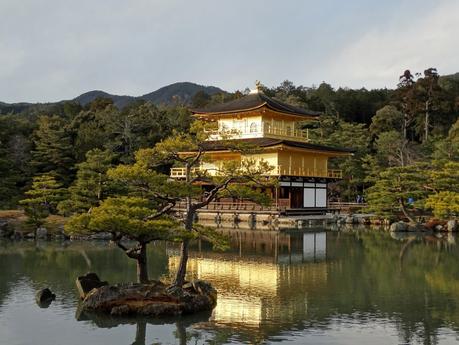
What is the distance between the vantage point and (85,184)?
26.5 metres

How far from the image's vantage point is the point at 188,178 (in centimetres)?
1215

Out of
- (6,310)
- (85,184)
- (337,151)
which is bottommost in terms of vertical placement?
(6,310)

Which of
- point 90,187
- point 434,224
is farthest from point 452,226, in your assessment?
point 90,187

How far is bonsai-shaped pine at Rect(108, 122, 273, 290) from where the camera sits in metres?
11.4

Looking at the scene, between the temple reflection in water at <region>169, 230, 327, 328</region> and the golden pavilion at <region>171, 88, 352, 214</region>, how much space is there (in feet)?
28.7

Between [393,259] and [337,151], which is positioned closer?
[393,259]

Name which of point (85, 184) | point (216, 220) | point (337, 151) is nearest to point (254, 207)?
point (216, 220)

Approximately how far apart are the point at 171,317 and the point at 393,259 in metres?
10.5

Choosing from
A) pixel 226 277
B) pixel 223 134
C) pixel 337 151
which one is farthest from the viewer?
pixel 337 151

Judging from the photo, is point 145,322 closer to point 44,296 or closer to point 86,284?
point 86,284

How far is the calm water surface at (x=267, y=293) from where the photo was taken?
9.77 m

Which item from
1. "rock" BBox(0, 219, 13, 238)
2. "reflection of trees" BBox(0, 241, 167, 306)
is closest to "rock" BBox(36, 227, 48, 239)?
"rock" BBox(0, 219, 13, 238)

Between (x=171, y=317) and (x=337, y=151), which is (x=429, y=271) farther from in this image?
(x=337, y=151)

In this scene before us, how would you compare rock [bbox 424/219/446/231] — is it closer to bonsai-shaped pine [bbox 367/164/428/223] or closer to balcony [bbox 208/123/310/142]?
bonsai-shaped pine [bbox 367/164/428/223]
